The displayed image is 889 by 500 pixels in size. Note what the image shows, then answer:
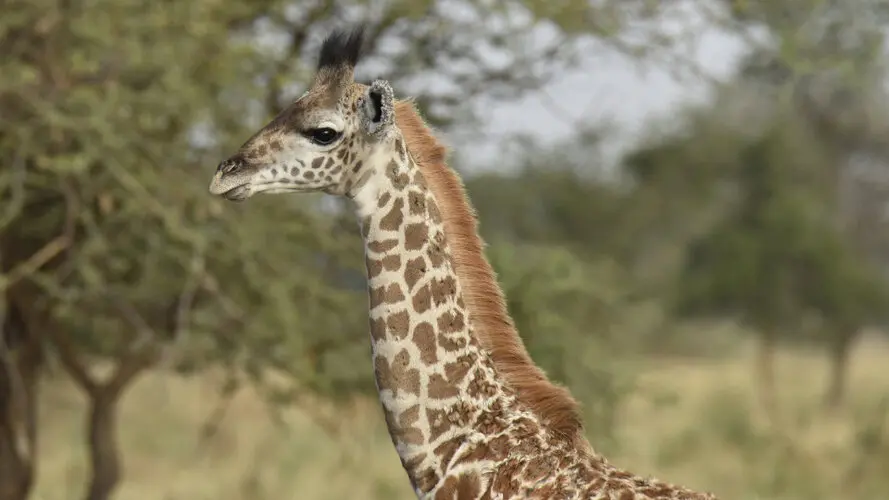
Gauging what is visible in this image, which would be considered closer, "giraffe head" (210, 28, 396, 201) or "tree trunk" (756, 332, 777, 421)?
"giraffe head" (210, 28, 396, 201)

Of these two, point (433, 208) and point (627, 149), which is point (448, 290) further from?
point (627, 149)

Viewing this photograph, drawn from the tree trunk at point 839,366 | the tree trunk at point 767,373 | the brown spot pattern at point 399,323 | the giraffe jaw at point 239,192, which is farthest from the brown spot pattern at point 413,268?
the tree trunk at point 839,366

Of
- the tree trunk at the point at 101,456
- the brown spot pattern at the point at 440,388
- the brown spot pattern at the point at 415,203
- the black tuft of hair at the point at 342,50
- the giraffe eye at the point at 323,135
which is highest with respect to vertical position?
the tree trunk at the point at 101,456

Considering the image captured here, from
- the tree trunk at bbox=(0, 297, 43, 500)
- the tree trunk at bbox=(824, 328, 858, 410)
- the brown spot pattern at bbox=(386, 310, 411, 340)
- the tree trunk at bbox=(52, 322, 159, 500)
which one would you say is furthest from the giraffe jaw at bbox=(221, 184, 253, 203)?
the tree trunk at bbox=(824, 328, 858, 410)

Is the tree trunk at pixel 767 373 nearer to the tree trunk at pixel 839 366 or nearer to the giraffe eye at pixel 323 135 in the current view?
the tree trunk at pixel 839 366

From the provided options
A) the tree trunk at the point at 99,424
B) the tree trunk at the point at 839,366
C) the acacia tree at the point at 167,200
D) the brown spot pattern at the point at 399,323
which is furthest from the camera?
the tree trunk at the point at 839,366

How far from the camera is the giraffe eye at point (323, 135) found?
15.3ft

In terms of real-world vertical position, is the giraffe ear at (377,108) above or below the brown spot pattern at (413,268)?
above

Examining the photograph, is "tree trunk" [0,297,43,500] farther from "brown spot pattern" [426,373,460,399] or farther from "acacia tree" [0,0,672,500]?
"brown spot pattern" [426,373,460,399]

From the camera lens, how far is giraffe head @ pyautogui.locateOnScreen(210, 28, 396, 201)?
464 centimetres

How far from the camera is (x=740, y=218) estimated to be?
27.1 m

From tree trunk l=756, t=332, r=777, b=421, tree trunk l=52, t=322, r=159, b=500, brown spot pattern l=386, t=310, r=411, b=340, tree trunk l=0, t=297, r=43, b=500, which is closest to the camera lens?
brown spot pattern l=386, t=310, r=411, b=340

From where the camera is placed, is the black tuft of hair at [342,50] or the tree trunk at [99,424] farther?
the tree trunk at [99,424]

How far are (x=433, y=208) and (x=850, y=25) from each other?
7.57 m
